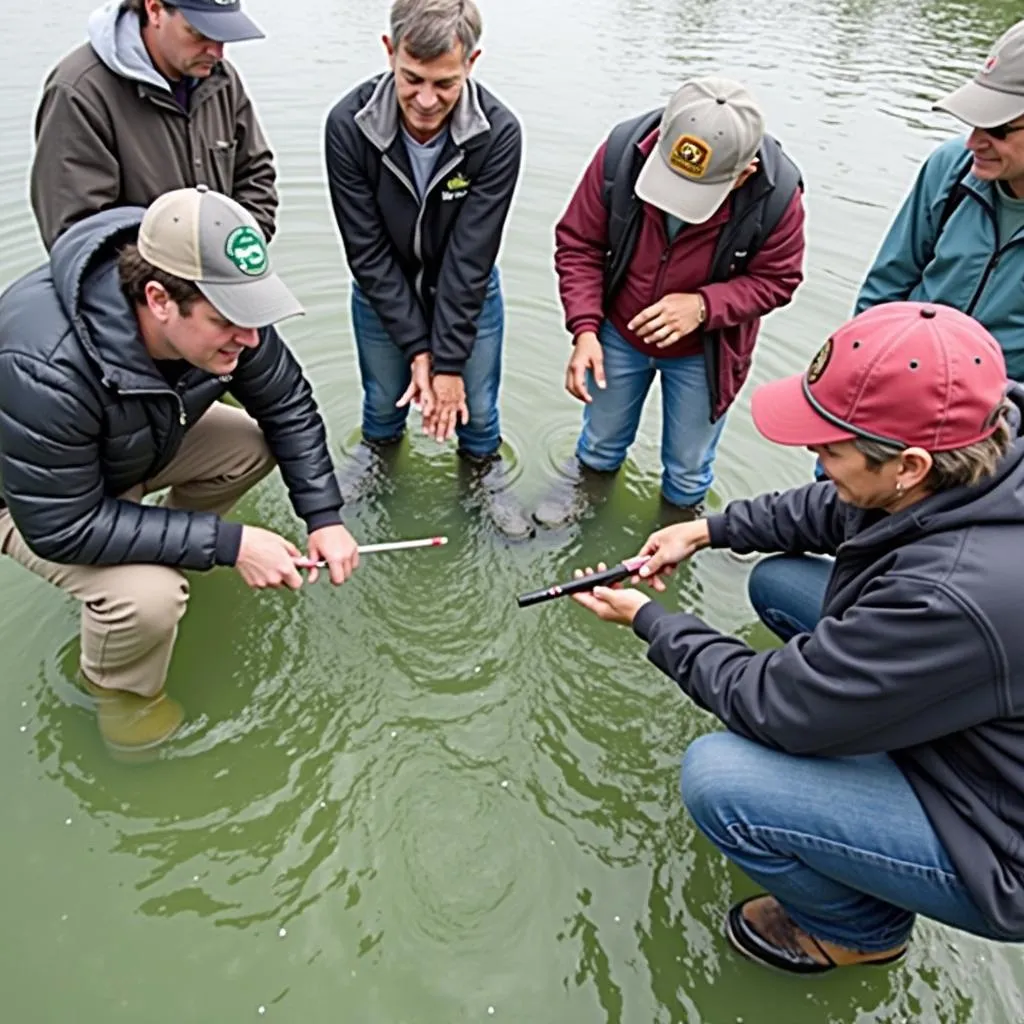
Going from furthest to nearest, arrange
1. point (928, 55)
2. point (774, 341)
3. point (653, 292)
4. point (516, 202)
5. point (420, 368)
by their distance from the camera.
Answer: point (928, 55) → point (516, 202) → point (774, 341) → point (420, 368) → point (653, 292)

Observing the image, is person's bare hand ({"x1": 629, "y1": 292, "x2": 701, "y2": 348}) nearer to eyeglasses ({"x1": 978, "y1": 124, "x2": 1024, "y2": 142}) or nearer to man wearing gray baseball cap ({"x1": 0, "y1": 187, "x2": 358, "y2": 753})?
eyeglasses ({"x1": 978, "y1": 124, "x2": 1024, "y2": 142})

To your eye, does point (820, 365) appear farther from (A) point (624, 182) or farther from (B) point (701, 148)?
(A) point (624, 182)

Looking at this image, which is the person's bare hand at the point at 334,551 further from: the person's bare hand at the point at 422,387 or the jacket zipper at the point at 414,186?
the jacket zipper at the point at 414,186

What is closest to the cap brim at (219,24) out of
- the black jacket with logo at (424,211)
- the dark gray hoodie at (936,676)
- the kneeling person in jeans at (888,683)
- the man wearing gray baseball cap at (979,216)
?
the black jacket with logo at (424,211)

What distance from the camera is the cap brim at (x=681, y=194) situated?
2.93 metres

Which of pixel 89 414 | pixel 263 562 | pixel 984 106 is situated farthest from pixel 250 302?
pixel 984 106

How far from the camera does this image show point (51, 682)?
3186mm

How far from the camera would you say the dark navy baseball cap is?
114 inches

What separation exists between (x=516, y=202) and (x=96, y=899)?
6021 millimetres

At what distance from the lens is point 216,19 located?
293 cm

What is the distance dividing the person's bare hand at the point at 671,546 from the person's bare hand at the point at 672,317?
0.73 metres

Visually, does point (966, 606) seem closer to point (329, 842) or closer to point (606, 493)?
point (329, 842)

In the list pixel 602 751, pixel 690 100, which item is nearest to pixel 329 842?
pixel 602 751

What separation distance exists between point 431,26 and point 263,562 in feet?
6.14
